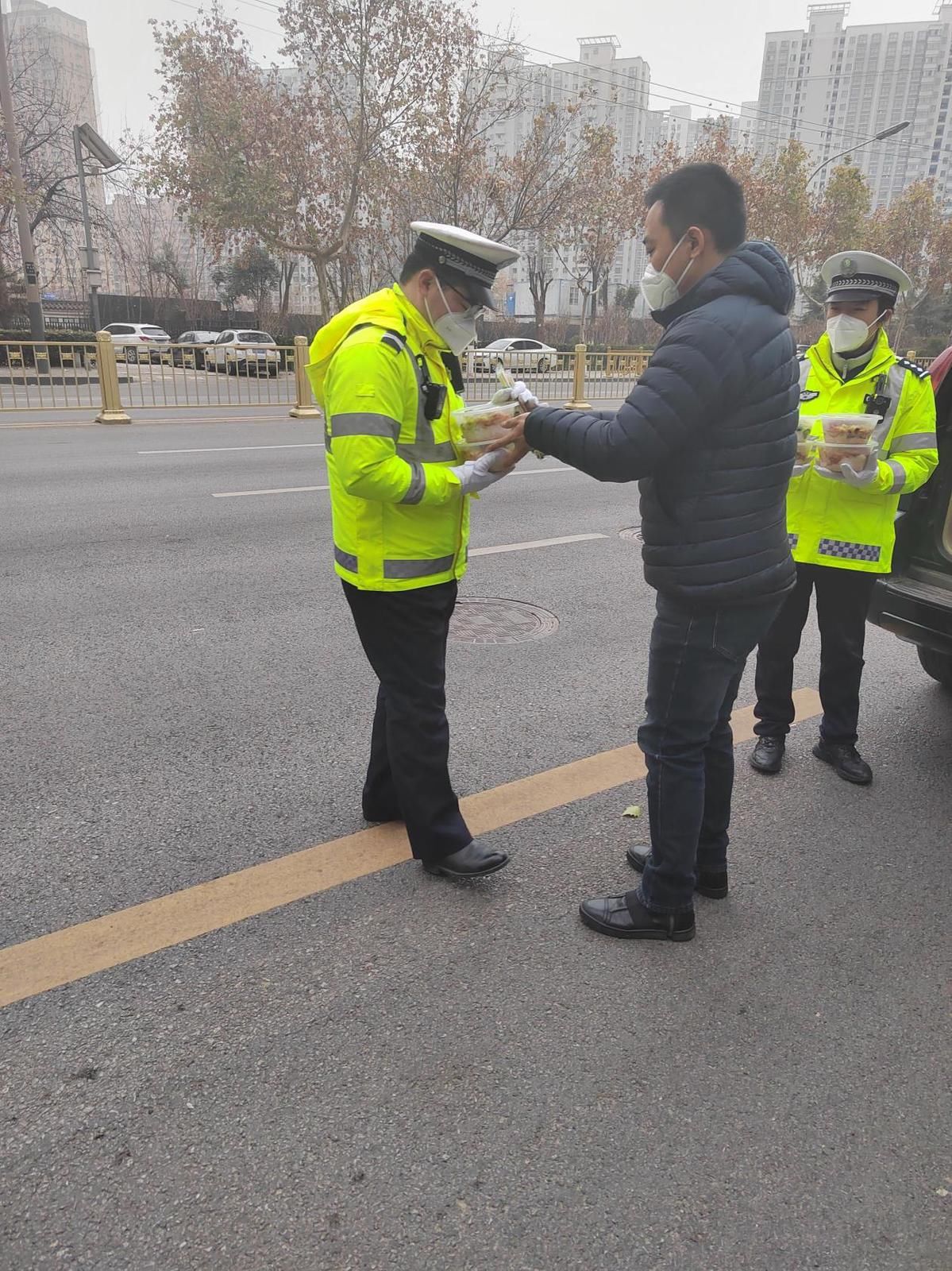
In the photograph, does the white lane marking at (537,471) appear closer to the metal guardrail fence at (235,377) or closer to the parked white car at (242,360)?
the metal guardrail fence at (235,377)

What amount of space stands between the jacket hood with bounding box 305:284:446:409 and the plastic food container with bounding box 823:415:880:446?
1.41m

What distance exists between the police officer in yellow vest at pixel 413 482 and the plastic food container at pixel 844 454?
4.28 ft

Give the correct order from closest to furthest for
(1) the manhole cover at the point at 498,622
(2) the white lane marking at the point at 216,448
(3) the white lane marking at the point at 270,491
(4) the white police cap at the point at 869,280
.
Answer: (4) the white police cap at the point at 869,280 < (1) the manhole cover at the point at 498,622 < (3) the white lane marking at the point at 270,491 < (2) the white lane marking at the point at 216,448

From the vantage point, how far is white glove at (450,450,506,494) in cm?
252

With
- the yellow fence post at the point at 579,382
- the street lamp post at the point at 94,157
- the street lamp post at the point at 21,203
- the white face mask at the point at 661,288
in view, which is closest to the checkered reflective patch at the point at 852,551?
the white face mask at the point at 661,288

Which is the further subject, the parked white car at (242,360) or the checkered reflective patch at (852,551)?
the parked white car at (242,360)

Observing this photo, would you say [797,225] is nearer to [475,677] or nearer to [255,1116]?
[475,677]

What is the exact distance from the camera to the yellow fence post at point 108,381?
47.0 ft

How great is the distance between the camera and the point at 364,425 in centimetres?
233

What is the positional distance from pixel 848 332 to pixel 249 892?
279cm

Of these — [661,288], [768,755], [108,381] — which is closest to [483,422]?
[661,288]

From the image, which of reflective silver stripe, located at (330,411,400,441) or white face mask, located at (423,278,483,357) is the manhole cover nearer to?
white face mask, located at (423,278,483,357)

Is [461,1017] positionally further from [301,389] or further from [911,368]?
[301,389]

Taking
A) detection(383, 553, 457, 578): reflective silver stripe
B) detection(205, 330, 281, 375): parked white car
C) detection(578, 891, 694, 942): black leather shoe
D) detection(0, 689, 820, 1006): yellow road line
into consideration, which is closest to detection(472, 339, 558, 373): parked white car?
detection(205, 330, 281, 375): parked white car
